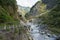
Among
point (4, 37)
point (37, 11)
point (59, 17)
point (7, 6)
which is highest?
point (37, 11)

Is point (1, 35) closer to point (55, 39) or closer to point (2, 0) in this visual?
point (2, 0)

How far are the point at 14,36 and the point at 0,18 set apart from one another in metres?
2.55

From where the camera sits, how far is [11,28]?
56.1 ft

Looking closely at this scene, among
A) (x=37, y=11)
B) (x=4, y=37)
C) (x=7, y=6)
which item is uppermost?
(x=37, y=11)

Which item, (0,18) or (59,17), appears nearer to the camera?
(0,18)

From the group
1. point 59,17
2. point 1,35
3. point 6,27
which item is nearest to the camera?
point 1,35

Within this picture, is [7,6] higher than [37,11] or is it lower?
lower

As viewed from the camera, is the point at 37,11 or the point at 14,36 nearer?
the point at 14,36

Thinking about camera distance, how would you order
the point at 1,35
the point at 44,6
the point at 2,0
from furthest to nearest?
1. the point at 44,6
2. the point at 2,0
3. the point at 1,35

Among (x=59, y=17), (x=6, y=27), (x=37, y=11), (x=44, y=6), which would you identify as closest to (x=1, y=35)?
(x=6, y=27)

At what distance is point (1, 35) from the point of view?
49.9 feet

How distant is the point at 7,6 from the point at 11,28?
9.74 m

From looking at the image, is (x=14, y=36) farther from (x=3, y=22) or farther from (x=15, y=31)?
(x=3, y=22)

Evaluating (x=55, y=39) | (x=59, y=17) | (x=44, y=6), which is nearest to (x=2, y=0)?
(x=55, y=39)
